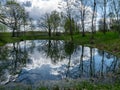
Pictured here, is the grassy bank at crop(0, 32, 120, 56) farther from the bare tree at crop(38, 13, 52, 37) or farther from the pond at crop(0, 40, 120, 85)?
the bare tree at crop(38, 13, 52, 37)

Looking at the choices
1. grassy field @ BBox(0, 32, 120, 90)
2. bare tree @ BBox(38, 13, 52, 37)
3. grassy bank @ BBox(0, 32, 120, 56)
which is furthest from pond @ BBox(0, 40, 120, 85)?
bare tree @ BBox(38, 13, 52, 37)

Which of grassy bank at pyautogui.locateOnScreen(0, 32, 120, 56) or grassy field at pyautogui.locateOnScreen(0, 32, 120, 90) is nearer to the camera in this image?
grassy field at pyautogui.locateOnScreen(0, 32, 120, 90)

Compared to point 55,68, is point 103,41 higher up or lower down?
higher up

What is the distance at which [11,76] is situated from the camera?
2339 centimetres

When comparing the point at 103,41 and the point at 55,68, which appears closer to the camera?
the point at 55,68

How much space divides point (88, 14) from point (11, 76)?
197 feet

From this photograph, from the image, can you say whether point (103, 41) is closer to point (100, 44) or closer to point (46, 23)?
point (100, 44)

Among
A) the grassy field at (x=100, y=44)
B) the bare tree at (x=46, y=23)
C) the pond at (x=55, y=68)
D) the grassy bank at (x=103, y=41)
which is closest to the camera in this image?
the grassy field at (x=100, y=44)

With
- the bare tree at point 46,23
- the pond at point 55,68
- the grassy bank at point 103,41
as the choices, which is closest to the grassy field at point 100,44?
the grassy bank at point 103,41

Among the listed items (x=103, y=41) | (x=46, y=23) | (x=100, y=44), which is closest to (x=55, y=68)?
(x=100, y=44)

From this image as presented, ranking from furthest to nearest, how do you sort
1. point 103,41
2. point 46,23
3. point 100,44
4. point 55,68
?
point 46,23
point 103,41
point 100,44
point 55,68

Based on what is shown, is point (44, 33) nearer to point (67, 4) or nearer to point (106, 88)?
point (67, 4)

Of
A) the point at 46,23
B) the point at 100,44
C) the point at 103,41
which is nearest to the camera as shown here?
the point at 100,44

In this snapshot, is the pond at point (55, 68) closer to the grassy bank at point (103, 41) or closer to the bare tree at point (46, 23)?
the grassy bank at point (103, 41)
